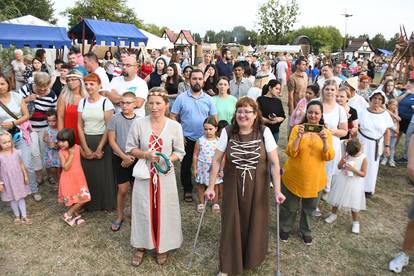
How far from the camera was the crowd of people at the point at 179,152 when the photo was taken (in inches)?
129

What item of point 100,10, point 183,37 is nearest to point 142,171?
point 183,37

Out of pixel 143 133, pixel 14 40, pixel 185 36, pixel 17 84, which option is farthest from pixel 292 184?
pixel 185 36

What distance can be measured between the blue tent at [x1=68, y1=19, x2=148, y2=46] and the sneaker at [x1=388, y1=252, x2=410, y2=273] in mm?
16176

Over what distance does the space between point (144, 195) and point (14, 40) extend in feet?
40.3

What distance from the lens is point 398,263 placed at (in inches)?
146

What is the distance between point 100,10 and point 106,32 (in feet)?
124


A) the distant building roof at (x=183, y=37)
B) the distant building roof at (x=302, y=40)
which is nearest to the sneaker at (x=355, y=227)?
the distant building roof at (x=183, y=37)

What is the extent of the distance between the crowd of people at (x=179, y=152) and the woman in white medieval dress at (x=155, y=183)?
0.01 meters

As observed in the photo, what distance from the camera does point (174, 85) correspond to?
6492 millimetres

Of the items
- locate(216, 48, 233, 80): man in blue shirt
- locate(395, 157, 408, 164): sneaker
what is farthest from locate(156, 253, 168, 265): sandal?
locate(395, 157, 408, 164): sneaker

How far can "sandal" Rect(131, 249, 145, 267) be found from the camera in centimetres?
362

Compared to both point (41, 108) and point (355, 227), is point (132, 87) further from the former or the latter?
point (355, 227)

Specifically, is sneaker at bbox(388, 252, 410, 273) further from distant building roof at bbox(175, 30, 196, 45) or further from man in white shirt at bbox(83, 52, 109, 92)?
distant building roof at bbox(175, 30, 196, 45)

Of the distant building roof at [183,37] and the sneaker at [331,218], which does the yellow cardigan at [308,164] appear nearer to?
the sneaker at [331,218]
